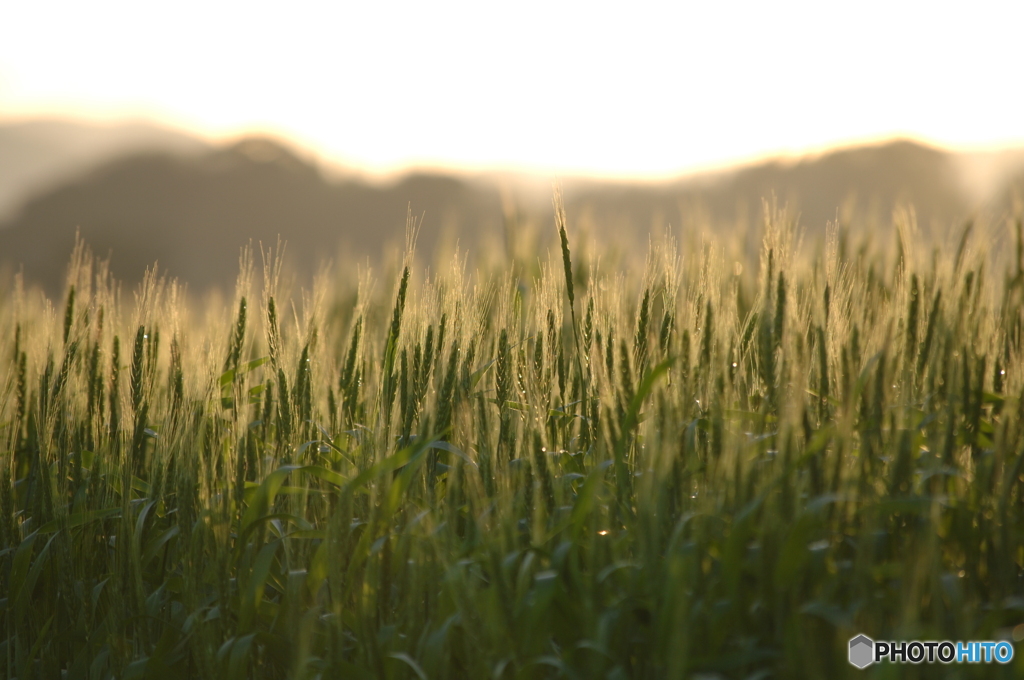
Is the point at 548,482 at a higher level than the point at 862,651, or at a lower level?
higher

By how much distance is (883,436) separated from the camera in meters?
1.37

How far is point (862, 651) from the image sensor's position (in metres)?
1.01

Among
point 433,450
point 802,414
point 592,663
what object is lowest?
point 592,663

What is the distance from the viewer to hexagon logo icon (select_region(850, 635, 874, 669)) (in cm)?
100

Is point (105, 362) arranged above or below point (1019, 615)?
above

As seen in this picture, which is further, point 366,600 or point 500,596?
point 366,600

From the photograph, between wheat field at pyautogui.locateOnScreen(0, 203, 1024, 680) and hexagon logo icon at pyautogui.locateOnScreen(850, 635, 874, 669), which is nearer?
hexagon logo icon at pyautogui.locateOnScreen(850, 635, 874, 669)

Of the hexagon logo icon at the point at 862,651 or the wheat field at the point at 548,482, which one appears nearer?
the hexagon logo icon at the point at 862,651

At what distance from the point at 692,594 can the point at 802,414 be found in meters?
0.38

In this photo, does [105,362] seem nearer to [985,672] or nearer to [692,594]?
[692,594]

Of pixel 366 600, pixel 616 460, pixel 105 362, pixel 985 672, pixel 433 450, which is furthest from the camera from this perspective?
pixel 105 362

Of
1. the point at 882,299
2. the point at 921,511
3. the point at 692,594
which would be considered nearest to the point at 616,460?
the point at 692,594

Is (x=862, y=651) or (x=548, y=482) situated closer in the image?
(x=862, y=651)

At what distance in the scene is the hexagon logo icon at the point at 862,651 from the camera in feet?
3.29
